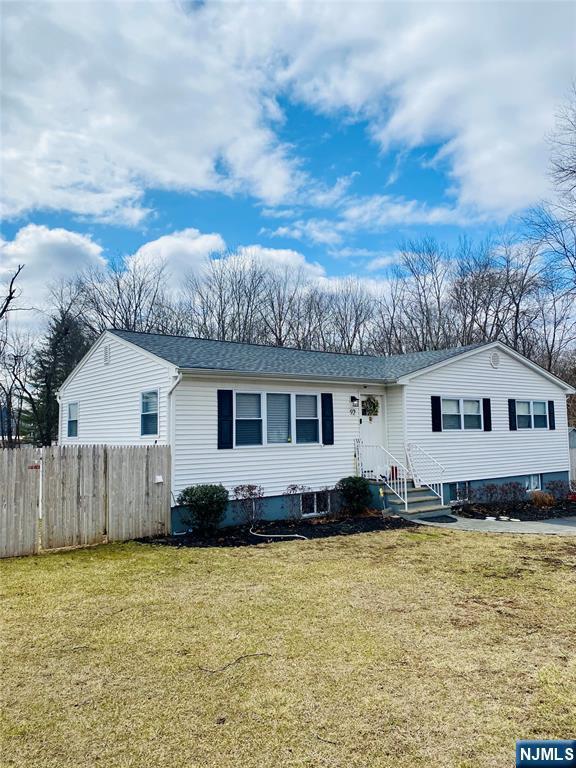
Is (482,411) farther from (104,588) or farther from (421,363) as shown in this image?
(104,588)

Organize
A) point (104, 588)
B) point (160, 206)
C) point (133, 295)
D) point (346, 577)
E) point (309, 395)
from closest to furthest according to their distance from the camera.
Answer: point (104, 588) → point (346, 577) → point (309, 395) → point (160, 206) → point (133, 295)

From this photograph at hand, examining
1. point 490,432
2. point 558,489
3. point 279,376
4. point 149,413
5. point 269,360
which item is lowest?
point 558,489

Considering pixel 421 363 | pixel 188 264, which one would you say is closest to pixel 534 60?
pixel 421 363

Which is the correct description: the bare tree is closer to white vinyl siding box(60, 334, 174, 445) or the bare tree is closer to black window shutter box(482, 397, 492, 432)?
white vinyl siding box(60, 334, 174, 445)

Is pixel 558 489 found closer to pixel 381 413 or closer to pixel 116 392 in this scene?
pixel 381 413

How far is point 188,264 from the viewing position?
3100 centimetres

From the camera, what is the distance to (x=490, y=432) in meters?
15.2

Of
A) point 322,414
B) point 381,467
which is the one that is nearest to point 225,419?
point 322,414

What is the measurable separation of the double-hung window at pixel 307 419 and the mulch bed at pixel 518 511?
174 inches

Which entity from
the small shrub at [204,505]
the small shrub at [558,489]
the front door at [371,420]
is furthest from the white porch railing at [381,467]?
the small shrub at [558,489]

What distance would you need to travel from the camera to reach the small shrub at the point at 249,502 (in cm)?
1077

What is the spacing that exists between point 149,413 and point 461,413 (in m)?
9.03

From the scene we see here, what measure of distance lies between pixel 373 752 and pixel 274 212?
23.6 m

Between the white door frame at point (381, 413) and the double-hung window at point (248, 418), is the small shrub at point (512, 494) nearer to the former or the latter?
the white door frame at point (381, 413)
